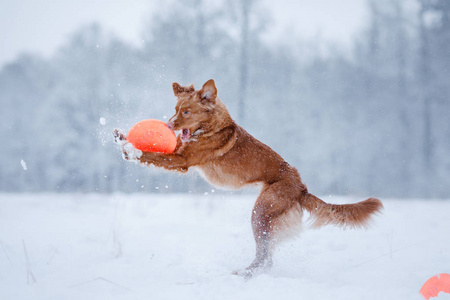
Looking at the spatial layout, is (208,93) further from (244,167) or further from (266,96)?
(266,96)

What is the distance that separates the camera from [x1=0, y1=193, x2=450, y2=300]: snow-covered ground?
326cm

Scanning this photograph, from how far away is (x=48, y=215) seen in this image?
722cm

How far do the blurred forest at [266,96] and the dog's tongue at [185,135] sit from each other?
881cm

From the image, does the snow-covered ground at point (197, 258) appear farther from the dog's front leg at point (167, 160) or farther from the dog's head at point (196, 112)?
the dog's head at point (196, 112)

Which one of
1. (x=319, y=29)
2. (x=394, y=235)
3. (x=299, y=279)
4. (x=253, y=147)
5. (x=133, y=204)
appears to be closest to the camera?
(x=299, y=279)

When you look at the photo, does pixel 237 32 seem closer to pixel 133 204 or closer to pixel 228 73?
pixel 228 73

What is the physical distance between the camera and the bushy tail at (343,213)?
157 inches

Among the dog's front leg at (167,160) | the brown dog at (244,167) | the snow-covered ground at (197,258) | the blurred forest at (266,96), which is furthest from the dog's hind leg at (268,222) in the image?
the blurred forest at (266,96)

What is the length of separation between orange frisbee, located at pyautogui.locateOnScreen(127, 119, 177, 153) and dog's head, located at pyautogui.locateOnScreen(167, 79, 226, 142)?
172 mm

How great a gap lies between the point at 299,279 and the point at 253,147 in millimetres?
1620

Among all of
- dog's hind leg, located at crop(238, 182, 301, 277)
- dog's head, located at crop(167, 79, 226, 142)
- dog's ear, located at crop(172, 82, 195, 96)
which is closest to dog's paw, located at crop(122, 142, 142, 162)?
dog's head, located at crop(167, 79, 226, 142)

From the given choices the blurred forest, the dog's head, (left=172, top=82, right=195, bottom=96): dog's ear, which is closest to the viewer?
the dog's head

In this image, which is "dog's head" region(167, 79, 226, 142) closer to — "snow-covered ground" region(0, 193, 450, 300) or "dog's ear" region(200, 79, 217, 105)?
"dog's ear" region(200, 79, 217, 105)

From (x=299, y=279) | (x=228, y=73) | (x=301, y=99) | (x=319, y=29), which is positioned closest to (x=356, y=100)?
(x=301, y=99)
